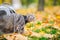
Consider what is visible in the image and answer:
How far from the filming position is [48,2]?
3366 cm

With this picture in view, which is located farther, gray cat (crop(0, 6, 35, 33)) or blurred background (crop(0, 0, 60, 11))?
blurred background (crop(0, 0, 60, 11))

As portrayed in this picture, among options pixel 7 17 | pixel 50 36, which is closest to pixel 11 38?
pixel 7 17

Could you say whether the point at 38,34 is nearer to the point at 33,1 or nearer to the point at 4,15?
the point at 4,15

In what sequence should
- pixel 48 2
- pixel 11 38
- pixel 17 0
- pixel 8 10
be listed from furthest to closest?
pixel 48 2, pixel 17 0, pixel 8 10, pixel 11 38

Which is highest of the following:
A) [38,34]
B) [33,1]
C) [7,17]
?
[7,17]

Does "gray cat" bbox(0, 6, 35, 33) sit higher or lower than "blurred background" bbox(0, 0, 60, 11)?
higher

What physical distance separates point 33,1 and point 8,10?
104 feet

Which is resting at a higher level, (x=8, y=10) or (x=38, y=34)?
(x=8, y=10)

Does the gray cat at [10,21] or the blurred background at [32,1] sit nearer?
the gray cat at [10,21]

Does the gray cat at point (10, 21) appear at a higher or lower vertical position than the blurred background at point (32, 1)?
higher

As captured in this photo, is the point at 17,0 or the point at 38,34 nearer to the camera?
the point at 38,34

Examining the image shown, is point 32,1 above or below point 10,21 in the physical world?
below

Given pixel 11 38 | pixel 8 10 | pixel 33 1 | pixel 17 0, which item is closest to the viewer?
pixel 11 38

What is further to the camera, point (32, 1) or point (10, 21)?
point (32, 1)
